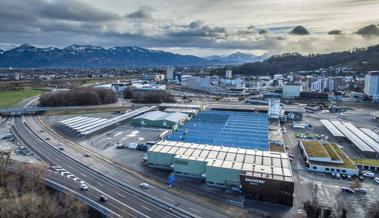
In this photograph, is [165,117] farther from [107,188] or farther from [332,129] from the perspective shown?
[332,129]

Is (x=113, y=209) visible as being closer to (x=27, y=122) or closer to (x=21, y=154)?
(x=21, y=154)

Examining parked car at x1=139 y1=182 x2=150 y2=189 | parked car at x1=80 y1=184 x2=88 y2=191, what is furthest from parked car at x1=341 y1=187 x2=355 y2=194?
parked car at x1=80 y1=184 x2=88 y2=191

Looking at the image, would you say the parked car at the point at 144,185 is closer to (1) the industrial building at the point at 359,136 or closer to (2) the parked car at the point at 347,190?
(2) the parked car at the point at 347,190

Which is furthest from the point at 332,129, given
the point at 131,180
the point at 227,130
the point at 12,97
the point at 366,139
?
the point at 12,97

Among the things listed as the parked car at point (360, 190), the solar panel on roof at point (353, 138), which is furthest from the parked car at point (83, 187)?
the solar panel on roof at point (353, 138)

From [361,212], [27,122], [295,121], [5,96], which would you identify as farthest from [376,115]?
[5,96]

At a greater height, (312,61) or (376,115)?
(312,61)

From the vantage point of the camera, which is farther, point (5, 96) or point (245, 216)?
point (5, 96)
